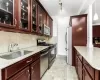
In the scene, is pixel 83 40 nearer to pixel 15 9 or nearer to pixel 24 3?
pixel 24 3

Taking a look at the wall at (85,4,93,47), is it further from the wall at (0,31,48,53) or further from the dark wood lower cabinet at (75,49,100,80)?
the wall at (0,31,48,53)

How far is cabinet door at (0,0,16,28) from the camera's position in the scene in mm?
1518

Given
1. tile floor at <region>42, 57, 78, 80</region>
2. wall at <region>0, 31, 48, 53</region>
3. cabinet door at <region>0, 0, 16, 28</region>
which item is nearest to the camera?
cabinet door at <region>0, 0, 16, 28</region>

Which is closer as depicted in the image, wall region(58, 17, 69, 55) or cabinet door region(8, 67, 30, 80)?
cabinet door region(8, 67, 30, 80)

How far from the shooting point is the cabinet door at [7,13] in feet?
4.98

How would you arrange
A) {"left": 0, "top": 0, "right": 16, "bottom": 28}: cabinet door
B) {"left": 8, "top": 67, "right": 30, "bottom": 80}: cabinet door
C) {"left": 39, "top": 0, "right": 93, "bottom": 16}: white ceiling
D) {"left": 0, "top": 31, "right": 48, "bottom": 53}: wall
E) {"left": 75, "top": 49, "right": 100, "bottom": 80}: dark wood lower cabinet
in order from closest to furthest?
{"left": 75, "top": 49, "right": 100, "bottom": 80}: dark wood lower cabinet
{"left": 8, "top": 67, "right": 30, "bottom": 80}: cabinet door
{"left": 0, "top": 0, "right": 16, "bottom": 28}: cabinet door
{"left": 0, "top": 31, "right": 48, "bottom": 53}: wall
{"left": 39, "top": 0, "right": 93, "bottom": 16}: white ceiling

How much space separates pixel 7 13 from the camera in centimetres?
163

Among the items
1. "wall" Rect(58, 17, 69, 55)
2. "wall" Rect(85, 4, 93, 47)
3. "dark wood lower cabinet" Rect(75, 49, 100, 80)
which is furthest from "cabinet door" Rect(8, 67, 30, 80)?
"wall" Rect(58, 17, 69, 55)

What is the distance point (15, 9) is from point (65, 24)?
453 centimetres

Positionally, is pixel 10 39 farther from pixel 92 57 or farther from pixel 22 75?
pixel 92 57

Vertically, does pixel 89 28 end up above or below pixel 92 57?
above

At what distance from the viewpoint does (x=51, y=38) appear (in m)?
5.52

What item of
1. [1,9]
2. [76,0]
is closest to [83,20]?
[76,0]

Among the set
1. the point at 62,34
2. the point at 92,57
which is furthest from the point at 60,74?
the point at 62,34
